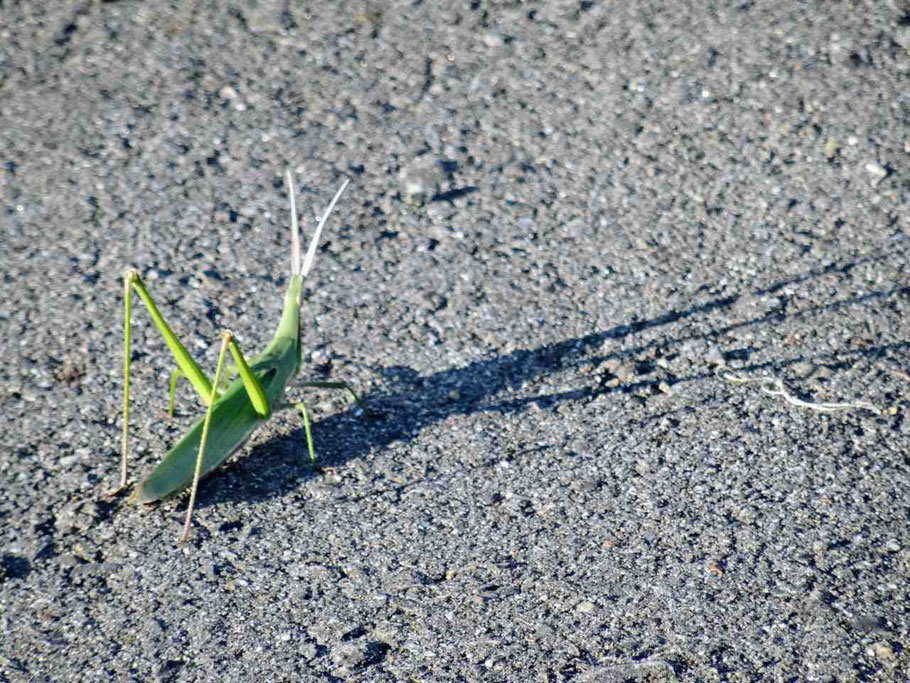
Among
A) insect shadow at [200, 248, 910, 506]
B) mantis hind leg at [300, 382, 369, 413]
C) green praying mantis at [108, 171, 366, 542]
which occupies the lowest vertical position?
insect shadow at [200, 248, 910, 506]

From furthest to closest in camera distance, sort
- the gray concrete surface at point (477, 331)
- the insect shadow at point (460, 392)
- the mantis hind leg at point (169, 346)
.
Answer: the insect shadow at point (460, 392), the mantis hind leg at point (169, 346), the gray concrete surface at point (477, 331)

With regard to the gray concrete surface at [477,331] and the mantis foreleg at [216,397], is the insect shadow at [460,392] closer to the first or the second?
the gray concrete surface at [477,331]

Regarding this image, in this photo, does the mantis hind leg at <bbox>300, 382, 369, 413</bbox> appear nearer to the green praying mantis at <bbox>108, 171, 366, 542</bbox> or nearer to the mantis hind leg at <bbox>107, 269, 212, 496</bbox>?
the green praying mantis at <bbox>108, 171, 366, 542</bbox>

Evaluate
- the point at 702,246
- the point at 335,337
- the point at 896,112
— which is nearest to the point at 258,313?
the point at 335,337

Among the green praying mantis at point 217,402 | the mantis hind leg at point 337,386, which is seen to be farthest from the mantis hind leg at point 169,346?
the mantis hind leg at point 337,386

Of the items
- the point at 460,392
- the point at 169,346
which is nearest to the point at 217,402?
the point at 169,346

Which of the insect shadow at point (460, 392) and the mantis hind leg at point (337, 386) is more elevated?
the mantis hind leg at point (337, 386)

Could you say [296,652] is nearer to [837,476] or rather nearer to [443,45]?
[837,476]

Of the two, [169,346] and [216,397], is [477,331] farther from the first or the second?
[169,346]

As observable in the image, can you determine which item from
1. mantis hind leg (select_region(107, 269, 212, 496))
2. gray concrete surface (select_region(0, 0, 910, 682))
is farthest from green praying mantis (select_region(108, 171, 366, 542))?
gray concrete surface (select_region(0, 0, 910, 682))
